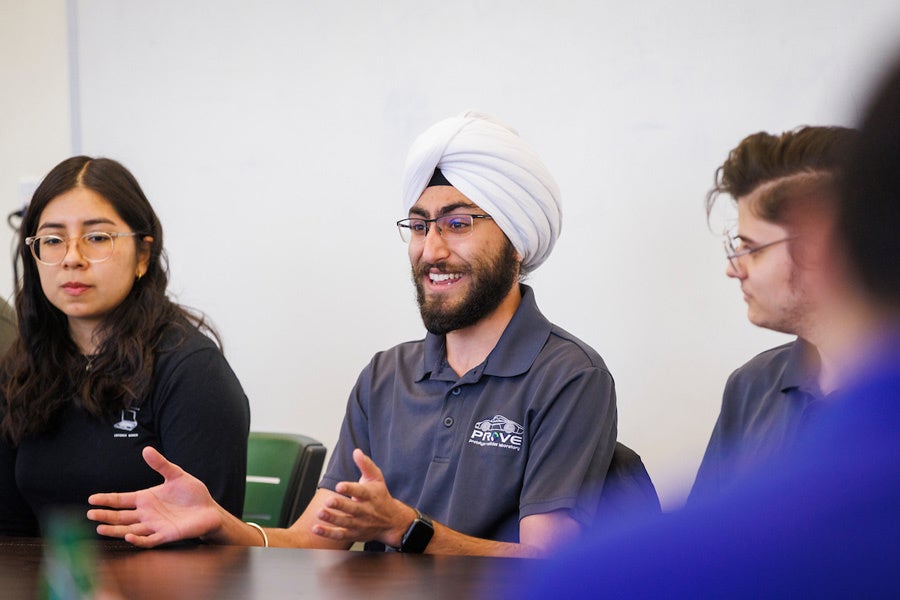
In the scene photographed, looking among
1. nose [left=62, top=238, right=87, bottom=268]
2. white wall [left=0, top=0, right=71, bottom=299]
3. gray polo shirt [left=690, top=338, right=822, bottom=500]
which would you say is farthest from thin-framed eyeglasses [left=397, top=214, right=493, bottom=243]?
white wall [left=0, top=0, right=71, bottom=299]

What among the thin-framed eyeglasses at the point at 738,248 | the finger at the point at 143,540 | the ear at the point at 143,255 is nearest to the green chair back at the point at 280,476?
the ear at the point at 143,255

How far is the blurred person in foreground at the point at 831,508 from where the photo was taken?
48 centimetres

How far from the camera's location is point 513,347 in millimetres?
2285

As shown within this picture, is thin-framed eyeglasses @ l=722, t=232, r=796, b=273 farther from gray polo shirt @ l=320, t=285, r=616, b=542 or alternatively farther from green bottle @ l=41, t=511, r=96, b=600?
green bottle @ l=41, t=511, r=96, b=600

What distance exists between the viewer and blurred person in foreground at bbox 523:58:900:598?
476mm

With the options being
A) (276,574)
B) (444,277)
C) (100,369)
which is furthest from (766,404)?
(100,369)

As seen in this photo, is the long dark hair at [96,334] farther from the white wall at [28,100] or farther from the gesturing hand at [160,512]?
the white wall at [28,100]

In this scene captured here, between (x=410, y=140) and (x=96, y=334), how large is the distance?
3.86 feet

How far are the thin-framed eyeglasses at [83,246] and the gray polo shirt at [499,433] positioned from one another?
773mm

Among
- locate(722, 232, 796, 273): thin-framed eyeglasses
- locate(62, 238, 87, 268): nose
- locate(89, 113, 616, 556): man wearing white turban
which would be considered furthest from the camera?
locate(62, 238, 87, 268): nose

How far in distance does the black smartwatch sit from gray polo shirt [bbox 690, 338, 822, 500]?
1.77ft

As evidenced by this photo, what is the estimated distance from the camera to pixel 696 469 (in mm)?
605

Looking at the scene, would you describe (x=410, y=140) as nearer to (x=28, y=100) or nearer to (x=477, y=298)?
(x=477, y=298)

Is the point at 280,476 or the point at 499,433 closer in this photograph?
the point at 499,433
